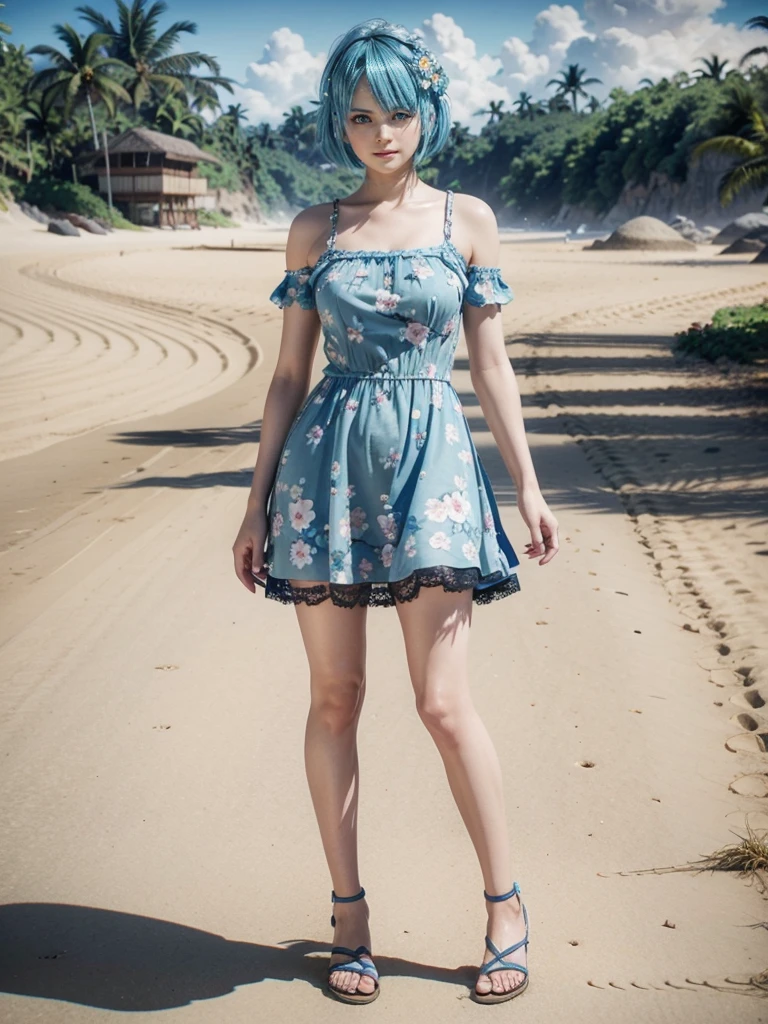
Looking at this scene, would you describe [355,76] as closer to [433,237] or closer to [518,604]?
[433,237]

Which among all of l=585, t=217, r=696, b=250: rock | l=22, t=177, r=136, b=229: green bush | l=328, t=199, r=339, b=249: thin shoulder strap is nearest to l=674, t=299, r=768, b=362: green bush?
l=328, t=199, r=339, b=249: thin shoulder strap

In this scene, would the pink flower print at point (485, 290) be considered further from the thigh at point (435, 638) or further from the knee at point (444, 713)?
the knee at point (444, 713)

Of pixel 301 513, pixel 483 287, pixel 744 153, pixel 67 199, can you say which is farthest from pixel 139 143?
pixel 301 513

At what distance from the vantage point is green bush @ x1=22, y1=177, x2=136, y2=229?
170 feet

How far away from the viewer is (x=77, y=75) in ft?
184

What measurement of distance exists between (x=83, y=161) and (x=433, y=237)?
196 feet

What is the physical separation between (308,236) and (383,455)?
53 cm

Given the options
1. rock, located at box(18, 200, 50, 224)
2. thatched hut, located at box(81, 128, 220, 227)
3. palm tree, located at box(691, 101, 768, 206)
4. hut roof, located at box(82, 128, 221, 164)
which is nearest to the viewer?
palm tree, located at box(691, 101, 768, 206)

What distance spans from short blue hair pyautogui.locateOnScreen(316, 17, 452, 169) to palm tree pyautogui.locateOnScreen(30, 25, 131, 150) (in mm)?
56803

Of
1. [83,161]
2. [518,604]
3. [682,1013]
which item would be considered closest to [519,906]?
[682,1013]

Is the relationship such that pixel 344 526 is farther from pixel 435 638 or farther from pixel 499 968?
pixel 499 968

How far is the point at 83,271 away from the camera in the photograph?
29656 mm

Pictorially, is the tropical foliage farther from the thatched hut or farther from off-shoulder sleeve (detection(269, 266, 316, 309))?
off-shoulder sleeve (detection(269, 266, 316, 309))

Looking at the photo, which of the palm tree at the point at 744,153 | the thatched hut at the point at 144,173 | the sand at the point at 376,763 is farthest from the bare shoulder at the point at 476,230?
the thatched hut at the point at 144,173
